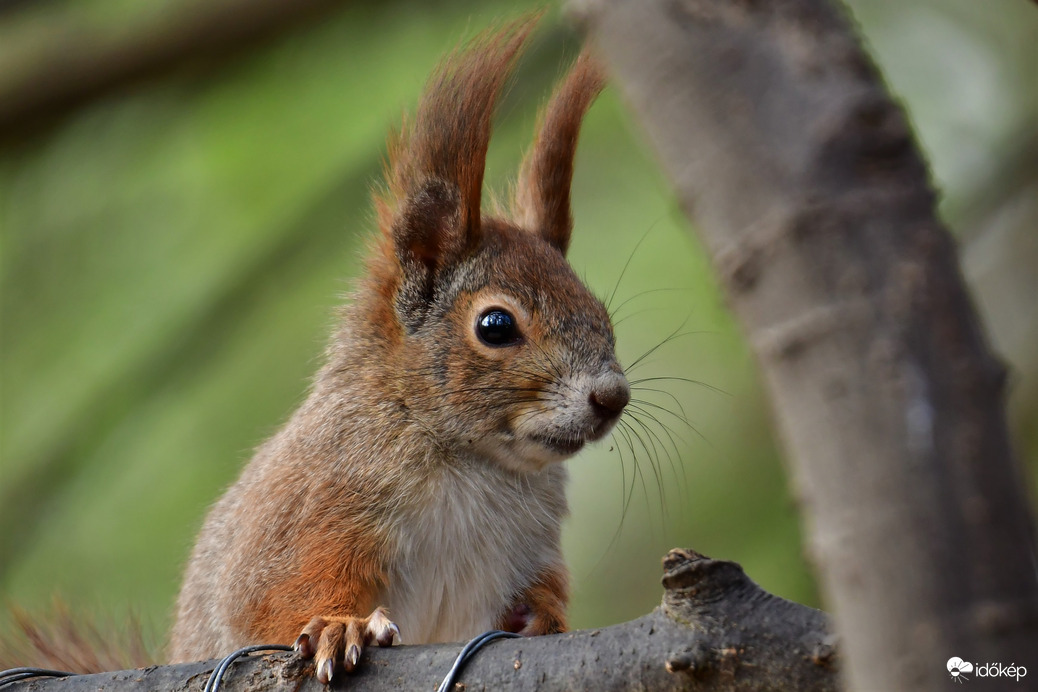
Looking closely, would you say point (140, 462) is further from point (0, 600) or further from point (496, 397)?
point (496, 397)

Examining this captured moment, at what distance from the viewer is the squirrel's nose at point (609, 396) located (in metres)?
2.15

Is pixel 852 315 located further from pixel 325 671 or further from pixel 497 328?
pixel 497 328

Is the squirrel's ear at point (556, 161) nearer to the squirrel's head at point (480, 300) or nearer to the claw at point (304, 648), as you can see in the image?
the squirrel's head at point (480, 300)

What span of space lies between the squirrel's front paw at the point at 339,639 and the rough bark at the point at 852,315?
1080mm

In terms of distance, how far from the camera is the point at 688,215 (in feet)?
2.64

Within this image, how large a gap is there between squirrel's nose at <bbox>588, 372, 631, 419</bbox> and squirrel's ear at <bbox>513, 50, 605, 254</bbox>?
2.18 ft

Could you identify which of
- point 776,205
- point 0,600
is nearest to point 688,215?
point 776,205

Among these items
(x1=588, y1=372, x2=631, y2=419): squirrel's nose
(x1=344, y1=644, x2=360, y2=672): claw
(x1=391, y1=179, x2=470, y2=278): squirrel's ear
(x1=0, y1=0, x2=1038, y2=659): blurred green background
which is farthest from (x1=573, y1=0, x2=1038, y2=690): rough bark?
(x1=0, y1=0, x2=1038, y2=659): blurred green background

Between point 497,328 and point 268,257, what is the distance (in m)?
1.71

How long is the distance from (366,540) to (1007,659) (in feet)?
5.29

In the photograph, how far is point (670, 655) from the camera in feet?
4.52

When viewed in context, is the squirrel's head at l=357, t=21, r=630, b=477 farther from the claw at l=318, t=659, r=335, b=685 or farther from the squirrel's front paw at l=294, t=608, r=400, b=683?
the claw at l=318, t=659, r=335, b=685

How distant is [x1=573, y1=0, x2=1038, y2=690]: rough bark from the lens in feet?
2.30

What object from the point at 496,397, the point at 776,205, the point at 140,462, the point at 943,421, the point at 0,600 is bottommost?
the point at 943,421
